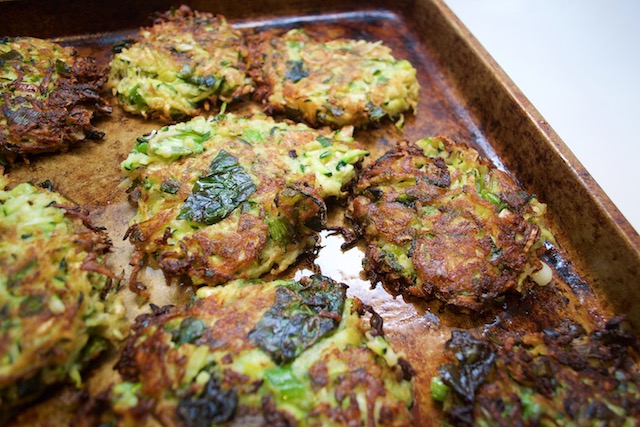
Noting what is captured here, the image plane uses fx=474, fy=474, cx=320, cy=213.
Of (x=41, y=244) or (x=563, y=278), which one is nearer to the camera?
(x=41, y=244)

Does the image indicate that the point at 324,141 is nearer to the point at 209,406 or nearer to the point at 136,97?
the point at 136,97

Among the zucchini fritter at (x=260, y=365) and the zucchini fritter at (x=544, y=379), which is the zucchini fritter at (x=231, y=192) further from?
the zucchini fritter at (x=544, y=379)

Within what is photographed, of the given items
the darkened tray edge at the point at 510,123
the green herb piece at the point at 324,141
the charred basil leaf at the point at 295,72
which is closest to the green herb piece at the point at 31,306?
the green herb piece at the point at 324,141

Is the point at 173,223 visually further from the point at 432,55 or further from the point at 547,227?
the point at 432,55

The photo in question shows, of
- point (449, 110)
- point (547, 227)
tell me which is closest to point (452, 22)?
point (449, 110)

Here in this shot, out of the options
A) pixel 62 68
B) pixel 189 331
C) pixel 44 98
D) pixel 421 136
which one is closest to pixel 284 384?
pixel 189 331

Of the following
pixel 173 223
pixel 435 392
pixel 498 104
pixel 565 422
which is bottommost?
pixel 435 392

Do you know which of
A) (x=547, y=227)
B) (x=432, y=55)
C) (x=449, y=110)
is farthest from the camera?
(x=432, y=55)
